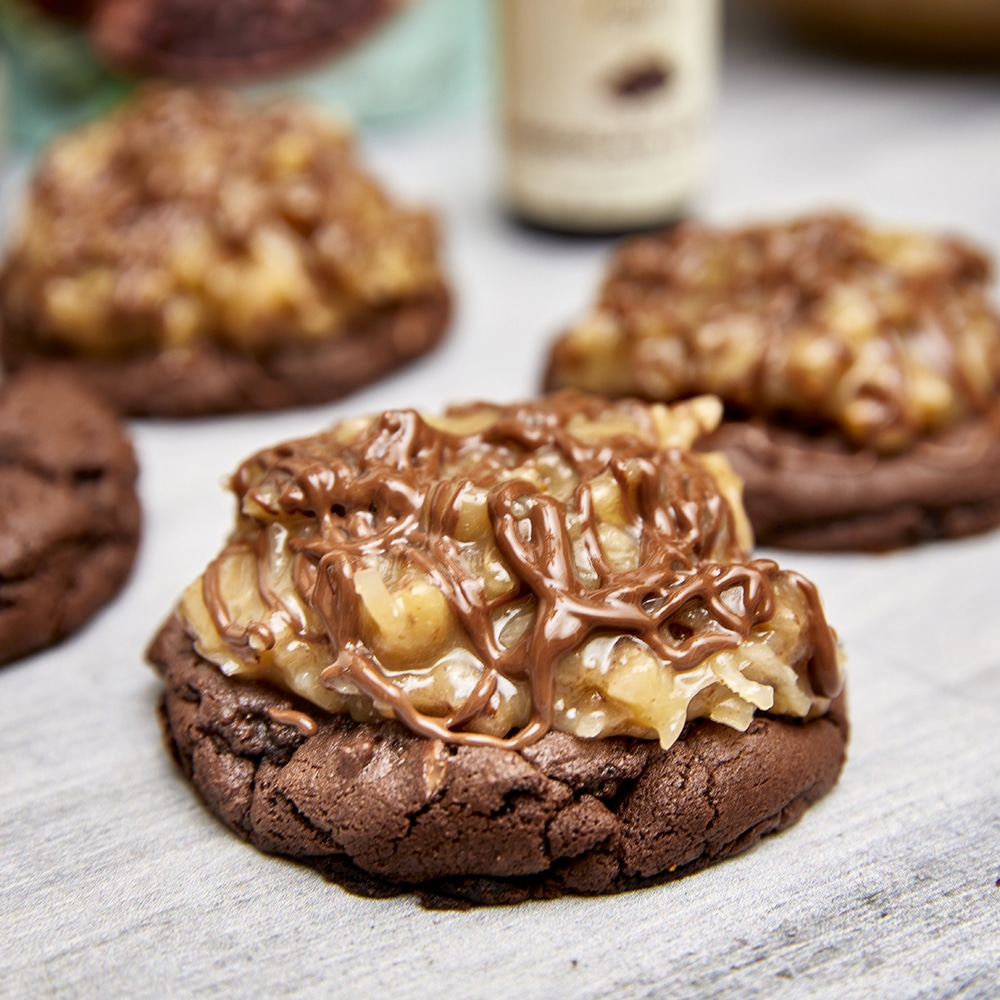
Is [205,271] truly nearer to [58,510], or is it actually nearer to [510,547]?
[58,510]

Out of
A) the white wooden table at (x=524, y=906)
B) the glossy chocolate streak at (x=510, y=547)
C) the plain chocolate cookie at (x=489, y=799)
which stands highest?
the glossy chocolate streak at (x=510, y=547)

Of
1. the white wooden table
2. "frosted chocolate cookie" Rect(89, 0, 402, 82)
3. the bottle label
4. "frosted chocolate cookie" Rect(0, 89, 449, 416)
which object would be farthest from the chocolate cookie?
"frosted chocolate cookie" Rect(89, 0, 402, 82)

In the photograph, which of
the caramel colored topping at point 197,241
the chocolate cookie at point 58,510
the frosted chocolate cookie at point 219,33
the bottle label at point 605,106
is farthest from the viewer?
the frosted chocolate cookie at point 219,33

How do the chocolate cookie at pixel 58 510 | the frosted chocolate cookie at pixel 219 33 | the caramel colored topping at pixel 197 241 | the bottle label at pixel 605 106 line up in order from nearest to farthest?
the chocolate cookie at pixel 58 510 < the caramel colored topping at pixel 197 241 < the bottle label at pixel 605 106 < the frosted chocolate cookie at pixel 219 33

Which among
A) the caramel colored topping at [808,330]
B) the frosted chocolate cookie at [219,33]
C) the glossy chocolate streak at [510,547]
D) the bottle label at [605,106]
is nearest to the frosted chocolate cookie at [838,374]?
the caramel colored topping at [808,330]

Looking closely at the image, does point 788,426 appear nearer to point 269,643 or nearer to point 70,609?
point 269,643

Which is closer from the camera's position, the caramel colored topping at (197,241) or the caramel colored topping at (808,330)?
the caramel colored topping at (808,330)

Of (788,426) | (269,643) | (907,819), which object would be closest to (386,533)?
(269,643)

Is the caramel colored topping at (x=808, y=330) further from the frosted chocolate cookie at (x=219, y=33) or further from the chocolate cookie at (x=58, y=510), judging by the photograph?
the frosted chocolate cookie at (x=219, y=33)
